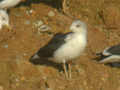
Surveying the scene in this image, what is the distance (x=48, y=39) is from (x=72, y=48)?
1.63 metres

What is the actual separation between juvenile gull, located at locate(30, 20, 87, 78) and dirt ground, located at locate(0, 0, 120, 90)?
355mm

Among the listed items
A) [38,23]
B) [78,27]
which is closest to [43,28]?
[38,23]

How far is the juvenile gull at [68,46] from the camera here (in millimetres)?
4965

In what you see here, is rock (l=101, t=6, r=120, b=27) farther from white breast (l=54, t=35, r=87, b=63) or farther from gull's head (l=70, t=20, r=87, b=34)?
white breast (l=54, t=35, r=87, b=63)

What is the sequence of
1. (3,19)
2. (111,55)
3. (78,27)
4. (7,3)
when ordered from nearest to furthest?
(78,27), (111,55), (3,19), (7,3)

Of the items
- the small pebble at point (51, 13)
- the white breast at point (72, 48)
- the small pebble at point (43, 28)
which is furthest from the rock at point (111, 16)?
the white breast at point (72, 48)

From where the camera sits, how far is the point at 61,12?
25.7 ft

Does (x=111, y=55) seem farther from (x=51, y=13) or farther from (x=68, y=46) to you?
(x=51, y=13)

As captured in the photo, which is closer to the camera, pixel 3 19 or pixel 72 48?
pixel 72 48

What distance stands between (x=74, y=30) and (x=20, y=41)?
1.57 metres

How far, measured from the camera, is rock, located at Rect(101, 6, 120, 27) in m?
7.49

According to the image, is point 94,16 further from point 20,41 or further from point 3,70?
point 3,70

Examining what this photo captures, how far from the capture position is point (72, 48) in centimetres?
495

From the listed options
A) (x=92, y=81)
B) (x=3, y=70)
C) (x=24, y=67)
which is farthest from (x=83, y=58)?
(x=3, y=70)
